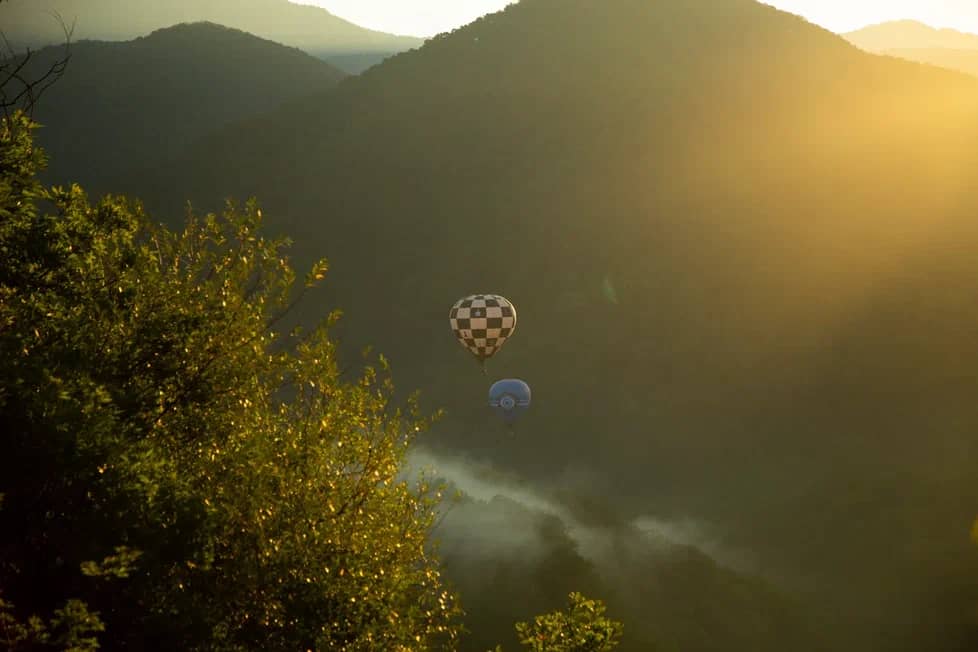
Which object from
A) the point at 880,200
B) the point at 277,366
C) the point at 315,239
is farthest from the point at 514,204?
the point at 277,366

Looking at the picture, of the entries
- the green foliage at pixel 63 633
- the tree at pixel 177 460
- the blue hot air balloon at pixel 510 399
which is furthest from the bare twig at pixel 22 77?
the blue hot air balloon at pixel 510 399

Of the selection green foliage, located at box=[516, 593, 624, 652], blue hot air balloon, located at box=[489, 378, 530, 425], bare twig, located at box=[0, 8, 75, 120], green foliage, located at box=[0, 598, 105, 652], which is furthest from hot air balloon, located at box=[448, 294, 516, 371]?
green foliage, located at box=[0, 598, 105, 652]

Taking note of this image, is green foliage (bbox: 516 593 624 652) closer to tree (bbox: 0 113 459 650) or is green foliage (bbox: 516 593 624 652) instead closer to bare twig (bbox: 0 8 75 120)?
tree (bbox: 0 113 459 650)

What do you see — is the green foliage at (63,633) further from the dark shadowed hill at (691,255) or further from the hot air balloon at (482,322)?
the dark shadowed hill at (691,255)

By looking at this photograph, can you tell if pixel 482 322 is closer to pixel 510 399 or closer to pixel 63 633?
pixel 510 399

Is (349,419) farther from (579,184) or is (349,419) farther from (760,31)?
(760,31)

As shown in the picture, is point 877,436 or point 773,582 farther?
point 877,436
